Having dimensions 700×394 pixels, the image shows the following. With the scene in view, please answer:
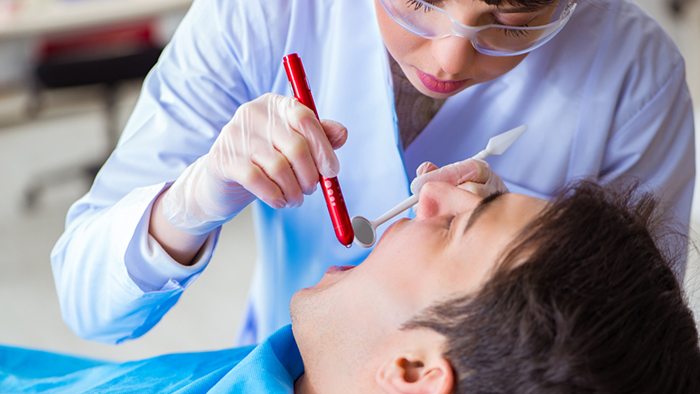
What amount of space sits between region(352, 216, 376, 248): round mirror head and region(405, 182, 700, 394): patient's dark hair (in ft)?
0.59

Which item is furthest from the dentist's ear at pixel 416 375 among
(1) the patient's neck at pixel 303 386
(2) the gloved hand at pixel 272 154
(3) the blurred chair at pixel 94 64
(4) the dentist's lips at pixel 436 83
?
(3) the blurred chair at pixel 94 64

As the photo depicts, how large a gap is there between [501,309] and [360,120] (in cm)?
47

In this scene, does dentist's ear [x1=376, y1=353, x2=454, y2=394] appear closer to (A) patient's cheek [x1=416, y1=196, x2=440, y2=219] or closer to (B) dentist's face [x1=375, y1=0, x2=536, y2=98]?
(A) patient's cheek [x1=416, y1=196, x2=440, y2=219]

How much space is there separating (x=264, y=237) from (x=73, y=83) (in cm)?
203

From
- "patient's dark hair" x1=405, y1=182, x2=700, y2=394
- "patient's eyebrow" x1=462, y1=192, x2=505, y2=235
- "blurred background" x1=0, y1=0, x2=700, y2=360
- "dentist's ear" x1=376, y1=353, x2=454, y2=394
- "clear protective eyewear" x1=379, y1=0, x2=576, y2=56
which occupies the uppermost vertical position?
"clear protective eyewear" x1=379, y1=0, x2=576, y2=56

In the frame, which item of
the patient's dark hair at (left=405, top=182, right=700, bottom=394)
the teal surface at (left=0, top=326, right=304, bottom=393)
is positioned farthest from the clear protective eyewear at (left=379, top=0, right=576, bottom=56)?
the teal surface at (left=0, top=326, right=304, bottom=393)

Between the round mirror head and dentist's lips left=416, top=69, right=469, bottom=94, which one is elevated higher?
dentist's lips left=416, top=69, right=469, bottom=94

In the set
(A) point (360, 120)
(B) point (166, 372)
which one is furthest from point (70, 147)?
(A) point (360, 120)

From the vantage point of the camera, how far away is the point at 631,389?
831 millimetres

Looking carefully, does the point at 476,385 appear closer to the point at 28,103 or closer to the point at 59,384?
the point at 59,384

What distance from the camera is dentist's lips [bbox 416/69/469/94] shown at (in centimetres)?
98

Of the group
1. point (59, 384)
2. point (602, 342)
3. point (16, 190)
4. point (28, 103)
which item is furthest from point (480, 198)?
point (28, 103)

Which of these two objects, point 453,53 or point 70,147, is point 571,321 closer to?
point 453,53

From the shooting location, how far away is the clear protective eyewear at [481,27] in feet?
2.91
